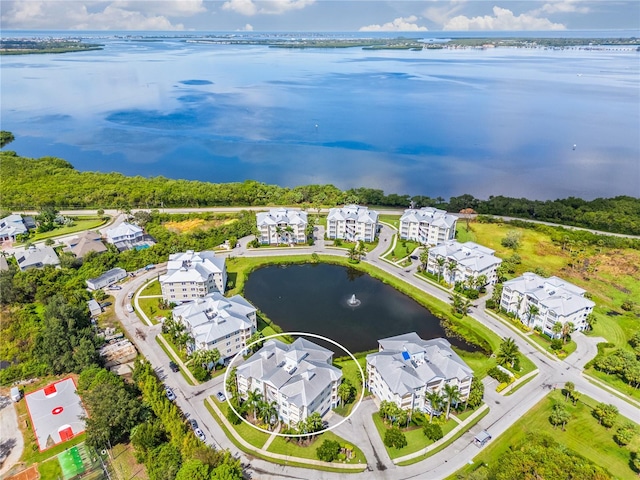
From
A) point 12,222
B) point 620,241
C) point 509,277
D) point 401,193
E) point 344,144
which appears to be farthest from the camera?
point 344,144

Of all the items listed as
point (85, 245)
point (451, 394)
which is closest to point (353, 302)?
point (451, 394)

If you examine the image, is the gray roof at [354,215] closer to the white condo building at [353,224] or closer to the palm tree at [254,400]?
the white condo building at [353,224]

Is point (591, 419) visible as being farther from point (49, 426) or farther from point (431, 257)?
point (49, 426)

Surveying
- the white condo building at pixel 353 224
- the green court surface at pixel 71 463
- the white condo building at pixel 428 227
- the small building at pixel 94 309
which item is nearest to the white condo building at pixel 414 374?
the green court surface at pixel 71 463

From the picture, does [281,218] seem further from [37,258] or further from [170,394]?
[37,258]

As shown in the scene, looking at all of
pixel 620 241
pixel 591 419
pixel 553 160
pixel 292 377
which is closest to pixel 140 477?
pixel 292 377

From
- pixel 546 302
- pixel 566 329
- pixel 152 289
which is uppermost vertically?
→ pixel 546 302
